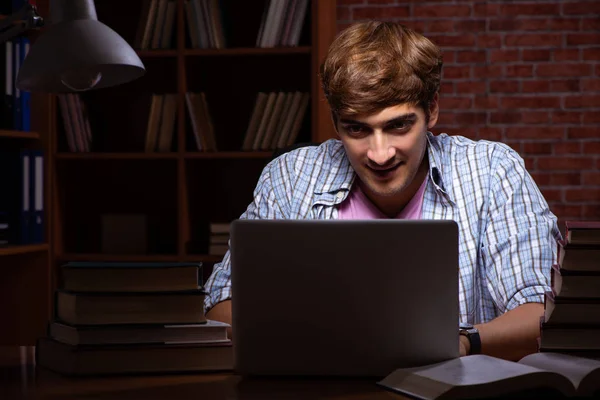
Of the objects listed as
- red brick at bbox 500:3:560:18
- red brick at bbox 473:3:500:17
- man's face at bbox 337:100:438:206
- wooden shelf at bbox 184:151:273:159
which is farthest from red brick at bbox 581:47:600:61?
man's face at bbox 337:100:438:206

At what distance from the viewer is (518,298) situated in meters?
1.57

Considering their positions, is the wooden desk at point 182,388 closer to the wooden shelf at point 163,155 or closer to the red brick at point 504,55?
the wooden shelf at point 163,155

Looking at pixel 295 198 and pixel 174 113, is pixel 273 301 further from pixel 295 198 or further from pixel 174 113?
pixel 174 113

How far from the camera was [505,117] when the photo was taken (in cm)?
380

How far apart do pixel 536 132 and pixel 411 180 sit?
2226mm

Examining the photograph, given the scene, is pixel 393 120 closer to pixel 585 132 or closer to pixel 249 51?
pixel 249 51

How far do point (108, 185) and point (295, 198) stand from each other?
1.80 meters

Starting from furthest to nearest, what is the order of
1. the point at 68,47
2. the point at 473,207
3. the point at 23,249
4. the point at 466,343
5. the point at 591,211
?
1. the point at 591,211
2. the point at 23,249
3. the point at 473,207
4. the point at 68,47
5. the point at 466,343

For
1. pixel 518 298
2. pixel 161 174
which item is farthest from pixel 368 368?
pixel 161 174

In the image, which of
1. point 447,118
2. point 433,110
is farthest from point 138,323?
point 447,118

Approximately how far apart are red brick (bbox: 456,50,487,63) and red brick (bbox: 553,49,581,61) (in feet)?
1.05

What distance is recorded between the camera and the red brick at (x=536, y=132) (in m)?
3.77

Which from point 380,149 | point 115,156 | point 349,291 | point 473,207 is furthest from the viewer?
point 115,156

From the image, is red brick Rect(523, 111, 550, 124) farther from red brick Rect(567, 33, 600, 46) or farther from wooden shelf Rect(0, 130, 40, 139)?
wooden shelf Rect(0, 130, 40, 139)
